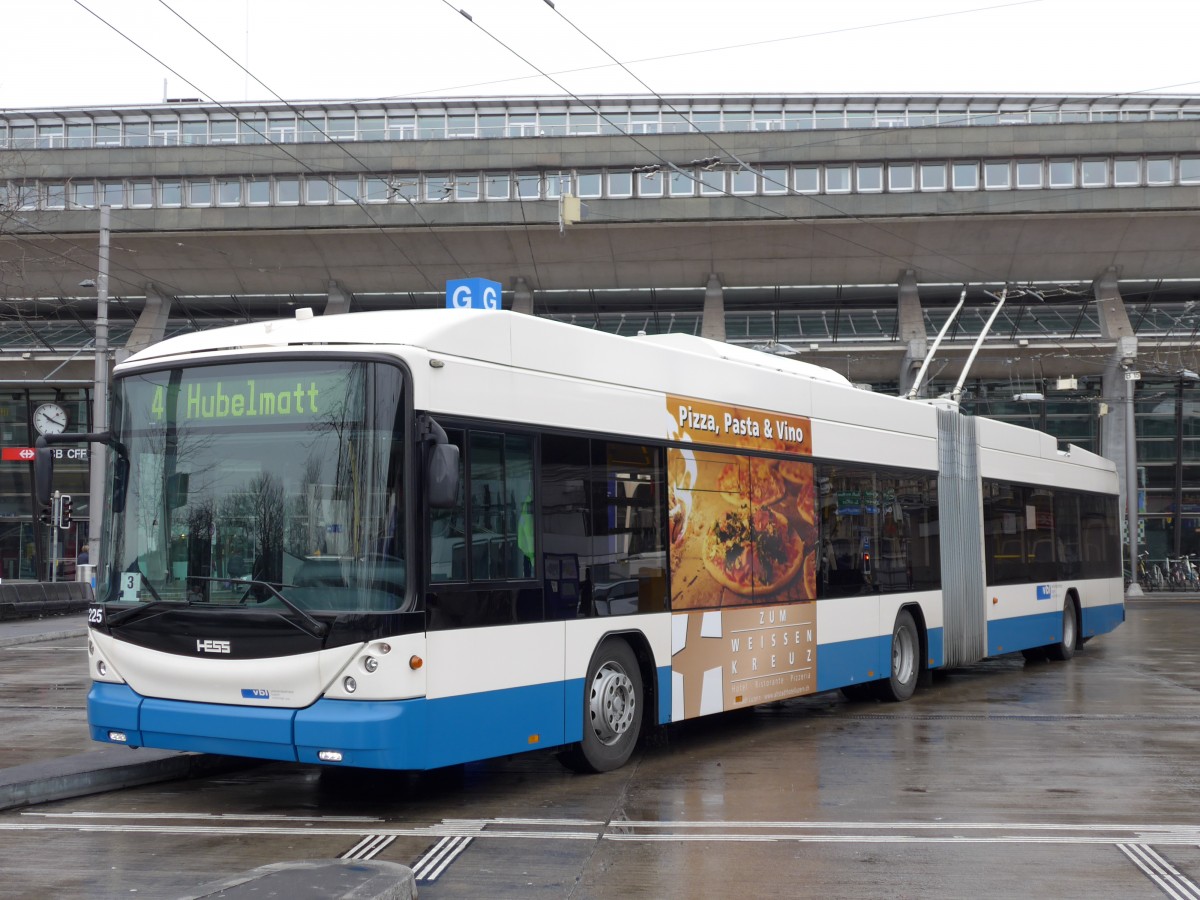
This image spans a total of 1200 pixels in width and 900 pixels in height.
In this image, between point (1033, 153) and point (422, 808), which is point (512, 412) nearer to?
point (422, 808)

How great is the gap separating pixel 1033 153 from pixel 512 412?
3581cm

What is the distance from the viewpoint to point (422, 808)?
855 cm

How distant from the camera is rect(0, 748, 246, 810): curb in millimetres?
8656

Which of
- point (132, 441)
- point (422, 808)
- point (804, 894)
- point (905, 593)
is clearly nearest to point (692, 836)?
point (804, 894)

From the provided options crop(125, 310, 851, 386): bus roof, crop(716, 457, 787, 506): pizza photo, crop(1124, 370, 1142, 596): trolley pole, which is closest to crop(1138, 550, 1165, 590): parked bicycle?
crop(1124, 370, 1142, 596): trolley pole

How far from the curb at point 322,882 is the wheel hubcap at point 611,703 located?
10.7ft

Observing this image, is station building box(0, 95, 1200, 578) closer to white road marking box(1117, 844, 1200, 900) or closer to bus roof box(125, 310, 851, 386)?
bus roof box(125, 310, 851, 386)

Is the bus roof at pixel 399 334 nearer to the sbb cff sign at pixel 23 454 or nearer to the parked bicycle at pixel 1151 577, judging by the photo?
the sbb cff sign at pixel 23 454

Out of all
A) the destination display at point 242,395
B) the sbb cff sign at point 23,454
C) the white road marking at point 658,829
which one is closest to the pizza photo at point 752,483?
the white road marking at point 658,829

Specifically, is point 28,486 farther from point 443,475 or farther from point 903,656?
point 443,475

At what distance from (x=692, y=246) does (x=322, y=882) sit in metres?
36.2

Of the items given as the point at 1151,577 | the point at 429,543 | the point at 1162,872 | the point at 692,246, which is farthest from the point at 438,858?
the point at 1151,577

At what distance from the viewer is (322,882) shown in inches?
232

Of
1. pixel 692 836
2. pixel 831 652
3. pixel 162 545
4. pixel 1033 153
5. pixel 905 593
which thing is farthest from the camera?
pixel 1033 153
